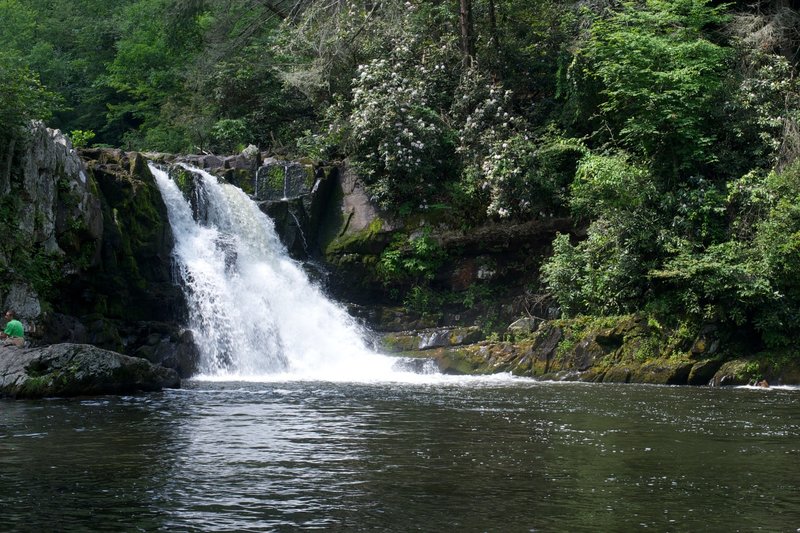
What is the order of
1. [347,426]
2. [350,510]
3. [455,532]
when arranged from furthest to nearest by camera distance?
[347,426]
[350,510]
[455,532]

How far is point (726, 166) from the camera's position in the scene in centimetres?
2248

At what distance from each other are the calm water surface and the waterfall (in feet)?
22.7

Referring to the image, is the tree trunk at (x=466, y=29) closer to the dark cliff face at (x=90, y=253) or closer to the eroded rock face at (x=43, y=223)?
the dark cliff face at (x=90, y=253)

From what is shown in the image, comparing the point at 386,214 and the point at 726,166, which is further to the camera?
the point at 386,214

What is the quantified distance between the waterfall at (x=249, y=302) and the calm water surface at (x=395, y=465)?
6910mm

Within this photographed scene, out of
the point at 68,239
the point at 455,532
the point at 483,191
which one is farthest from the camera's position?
the point at 483,191

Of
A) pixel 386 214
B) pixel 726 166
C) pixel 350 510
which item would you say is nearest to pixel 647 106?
pixel 726 166

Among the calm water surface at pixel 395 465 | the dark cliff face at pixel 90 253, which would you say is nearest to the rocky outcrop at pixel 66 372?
the calm water surface at pixel 395 465

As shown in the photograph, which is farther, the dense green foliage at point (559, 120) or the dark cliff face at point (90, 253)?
the dense green foliage at point (559, 120)

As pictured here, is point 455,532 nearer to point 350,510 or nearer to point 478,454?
point 350,510

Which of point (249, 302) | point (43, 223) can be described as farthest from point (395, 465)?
point (249, 302)

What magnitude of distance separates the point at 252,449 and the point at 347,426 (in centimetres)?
201

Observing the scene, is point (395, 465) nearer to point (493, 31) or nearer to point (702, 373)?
point (702, 373)

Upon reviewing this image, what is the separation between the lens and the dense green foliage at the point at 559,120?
2058cm
